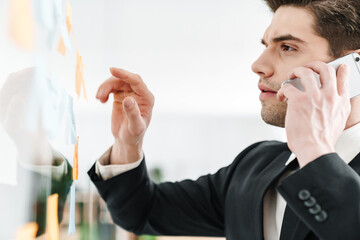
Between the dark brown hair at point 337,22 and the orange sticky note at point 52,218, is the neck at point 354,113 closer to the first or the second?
the dark brown hair at point 337,22

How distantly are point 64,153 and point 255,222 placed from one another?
0.43 metres

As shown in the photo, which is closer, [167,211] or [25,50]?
[25,50]

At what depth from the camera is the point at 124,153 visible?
84cm

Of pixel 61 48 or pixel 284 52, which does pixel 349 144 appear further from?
pixel 61 48

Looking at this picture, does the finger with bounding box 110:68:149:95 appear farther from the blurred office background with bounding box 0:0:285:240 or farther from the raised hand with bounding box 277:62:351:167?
the blurred office background with bounding box 0:0:285:240

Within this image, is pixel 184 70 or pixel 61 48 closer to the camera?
pixel 61 48

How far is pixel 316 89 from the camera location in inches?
25.0

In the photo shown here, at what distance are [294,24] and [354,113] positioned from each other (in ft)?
0.74

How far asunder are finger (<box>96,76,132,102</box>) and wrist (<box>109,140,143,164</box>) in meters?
0.12

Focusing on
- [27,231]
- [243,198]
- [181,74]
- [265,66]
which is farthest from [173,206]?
[181,74]

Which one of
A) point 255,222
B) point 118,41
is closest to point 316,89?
point 255,222

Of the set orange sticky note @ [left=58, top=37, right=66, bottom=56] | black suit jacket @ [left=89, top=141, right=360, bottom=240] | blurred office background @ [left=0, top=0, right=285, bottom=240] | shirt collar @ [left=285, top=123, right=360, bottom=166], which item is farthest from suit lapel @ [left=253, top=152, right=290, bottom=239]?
blurred office background @ [left=0, top=0, right=285, bottom=240]

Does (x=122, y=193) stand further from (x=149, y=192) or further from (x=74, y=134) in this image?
(x=74, y=134)

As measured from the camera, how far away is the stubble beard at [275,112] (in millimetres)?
863
